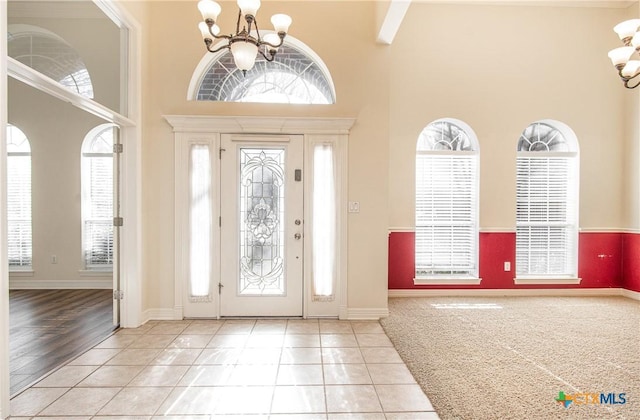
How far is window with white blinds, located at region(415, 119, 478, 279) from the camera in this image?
16.5ft

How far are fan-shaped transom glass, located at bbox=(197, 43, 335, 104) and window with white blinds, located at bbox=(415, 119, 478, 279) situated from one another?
1939 millimetres

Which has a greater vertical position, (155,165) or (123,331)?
(155,165)

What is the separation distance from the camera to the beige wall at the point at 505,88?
489 cm

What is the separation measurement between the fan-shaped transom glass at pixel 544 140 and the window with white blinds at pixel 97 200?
21.3 feet

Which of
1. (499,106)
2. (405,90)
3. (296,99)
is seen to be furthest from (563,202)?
(296,99)

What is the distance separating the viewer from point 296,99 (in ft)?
13.0

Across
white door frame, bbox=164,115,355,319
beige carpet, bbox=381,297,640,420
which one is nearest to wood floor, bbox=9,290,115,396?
white door frame, bbox=164,115,355,319

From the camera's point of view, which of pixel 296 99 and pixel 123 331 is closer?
pixel 123 331

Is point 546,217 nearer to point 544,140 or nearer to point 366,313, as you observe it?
point 544,140

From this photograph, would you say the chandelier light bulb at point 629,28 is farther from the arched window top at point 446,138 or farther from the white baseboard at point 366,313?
the white baseboard at point 366,313

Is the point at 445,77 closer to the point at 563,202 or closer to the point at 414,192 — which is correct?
the point at 414,192

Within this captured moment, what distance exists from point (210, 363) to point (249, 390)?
570mm

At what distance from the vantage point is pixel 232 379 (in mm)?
2486

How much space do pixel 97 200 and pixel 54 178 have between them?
0.67 m
